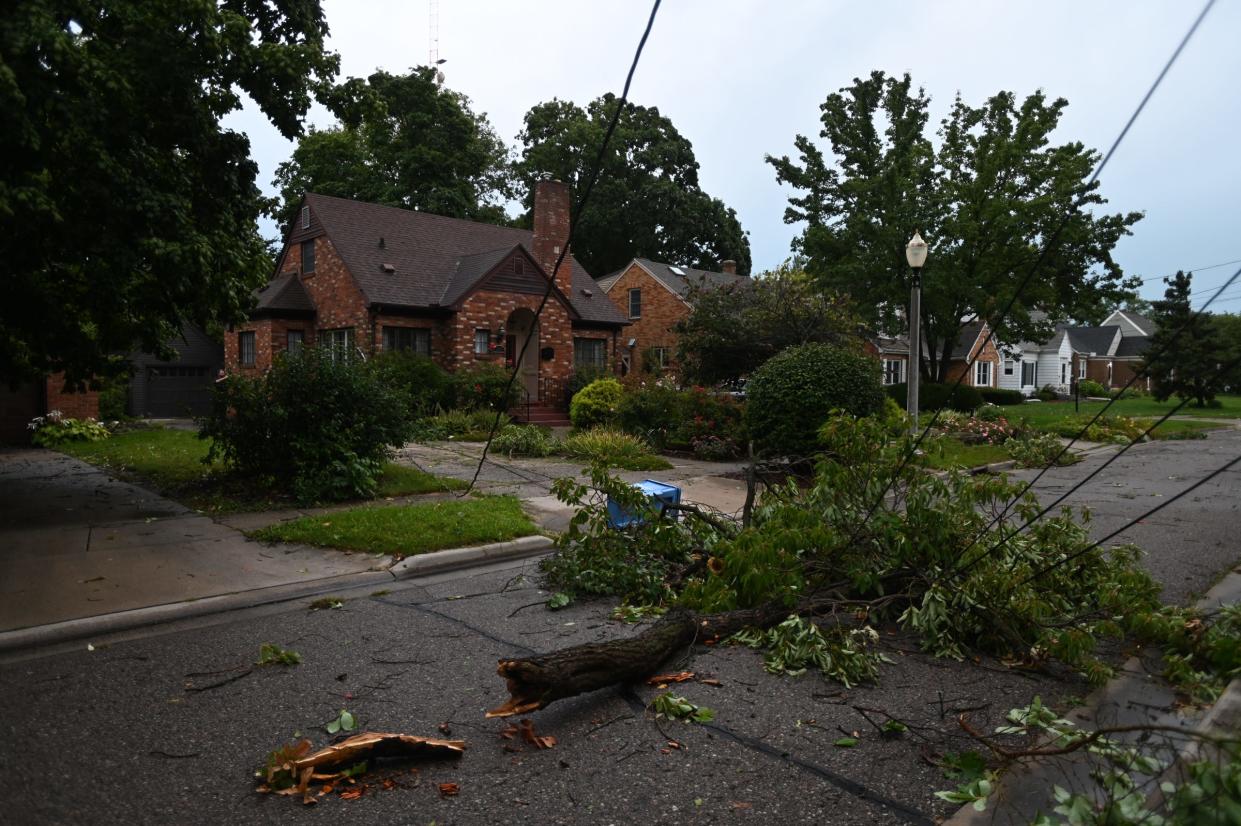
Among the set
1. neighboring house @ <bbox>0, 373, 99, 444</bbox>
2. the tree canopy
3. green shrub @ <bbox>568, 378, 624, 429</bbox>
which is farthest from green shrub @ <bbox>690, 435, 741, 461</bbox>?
neighboring house @ <bbox>0, 373, 99, 444</bbox>

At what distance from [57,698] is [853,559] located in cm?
496

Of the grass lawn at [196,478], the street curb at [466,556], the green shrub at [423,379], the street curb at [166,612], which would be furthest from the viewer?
the green shrub at [423,379]

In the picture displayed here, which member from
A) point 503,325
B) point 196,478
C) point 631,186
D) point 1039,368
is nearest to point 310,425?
point 196,478

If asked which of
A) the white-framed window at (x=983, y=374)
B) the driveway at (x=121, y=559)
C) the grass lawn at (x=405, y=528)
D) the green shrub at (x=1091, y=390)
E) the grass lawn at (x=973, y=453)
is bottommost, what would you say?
the driveway at (x=121, y=559)

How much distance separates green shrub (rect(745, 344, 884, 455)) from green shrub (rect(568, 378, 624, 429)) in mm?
6237

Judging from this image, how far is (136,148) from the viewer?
7707mm

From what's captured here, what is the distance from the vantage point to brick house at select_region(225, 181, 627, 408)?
25594 mm

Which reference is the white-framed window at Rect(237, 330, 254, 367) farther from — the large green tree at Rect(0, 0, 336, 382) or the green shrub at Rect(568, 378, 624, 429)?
the large green tree at Rect(0, 0, 336, 382)

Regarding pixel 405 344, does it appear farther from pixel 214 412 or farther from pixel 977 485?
pixel 977 485

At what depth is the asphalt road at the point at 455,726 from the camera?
11.2 feet

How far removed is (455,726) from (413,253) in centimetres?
2546

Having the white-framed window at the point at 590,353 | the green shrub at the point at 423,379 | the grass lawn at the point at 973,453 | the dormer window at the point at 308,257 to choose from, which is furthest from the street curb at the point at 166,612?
the dormer window at the point at 308,257

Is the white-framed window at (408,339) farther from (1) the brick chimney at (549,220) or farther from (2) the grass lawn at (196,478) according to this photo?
(2) the grass lawn at (196,478)

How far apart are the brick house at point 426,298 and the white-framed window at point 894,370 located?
22.8 metres
